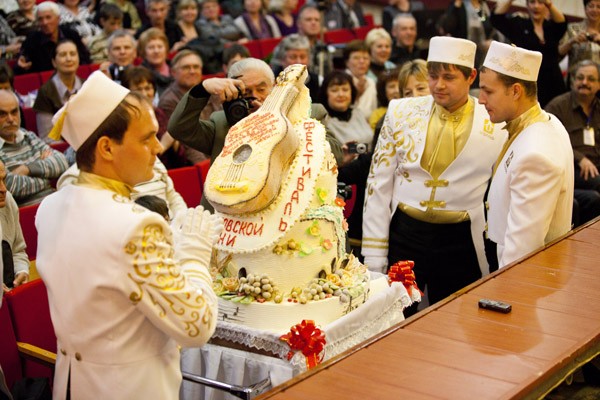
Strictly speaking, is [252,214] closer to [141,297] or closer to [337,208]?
[337,208]

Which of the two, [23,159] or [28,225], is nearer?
[28,225]

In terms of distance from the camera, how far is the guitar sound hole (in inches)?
118

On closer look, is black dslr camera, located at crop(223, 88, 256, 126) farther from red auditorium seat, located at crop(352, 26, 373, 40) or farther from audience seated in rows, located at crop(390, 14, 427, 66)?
red auditorium seat, located at crop(352, 26, 373, 40)

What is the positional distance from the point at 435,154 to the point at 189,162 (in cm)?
223

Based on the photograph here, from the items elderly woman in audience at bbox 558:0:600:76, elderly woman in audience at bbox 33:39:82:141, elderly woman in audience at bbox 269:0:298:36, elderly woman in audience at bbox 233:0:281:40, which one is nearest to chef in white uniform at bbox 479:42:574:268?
elderly woman in audience at bbox 33:39:82:141

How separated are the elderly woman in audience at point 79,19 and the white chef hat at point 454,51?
15.2ft

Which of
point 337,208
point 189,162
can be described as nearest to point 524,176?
point 337,208

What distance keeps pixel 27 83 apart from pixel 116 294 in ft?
16.5

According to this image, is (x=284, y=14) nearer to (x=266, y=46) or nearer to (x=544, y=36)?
(x=266, y=46)

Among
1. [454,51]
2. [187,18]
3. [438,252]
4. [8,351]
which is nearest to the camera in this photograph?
[8,351]

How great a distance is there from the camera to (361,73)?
294 inches

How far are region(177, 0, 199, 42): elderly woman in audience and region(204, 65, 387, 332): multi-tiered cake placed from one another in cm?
530

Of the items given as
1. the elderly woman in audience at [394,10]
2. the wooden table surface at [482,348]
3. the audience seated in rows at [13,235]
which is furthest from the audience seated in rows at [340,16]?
the wooden table surface at [482,348]

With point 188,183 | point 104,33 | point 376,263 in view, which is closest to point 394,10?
point 104,33
